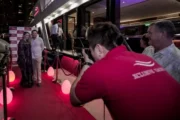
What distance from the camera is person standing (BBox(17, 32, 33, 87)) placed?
5066 millimetres

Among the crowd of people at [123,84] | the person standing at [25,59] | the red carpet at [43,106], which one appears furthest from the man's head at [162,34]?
the person standing at [25,59]

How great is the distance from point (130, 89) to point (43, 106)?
10.3 ft

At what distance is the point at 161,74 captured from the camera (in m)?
1.01

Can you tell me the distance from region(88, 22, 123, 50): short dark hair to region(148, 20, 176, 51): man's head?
0.73m

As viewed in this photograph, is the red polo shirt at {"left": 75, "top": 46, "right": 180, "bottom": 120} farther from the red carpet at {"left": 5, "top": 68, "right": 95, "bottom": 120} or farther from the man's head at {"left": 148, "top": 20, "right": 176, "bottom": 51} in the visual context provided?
the red carpet at {"left": 5, "top": 68, "right": 95, "bottom": 120}

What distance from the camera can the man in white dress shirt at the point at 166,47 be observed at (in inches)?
61.9

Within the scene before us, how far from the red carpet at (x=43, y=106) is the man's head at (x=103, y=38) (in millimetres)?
2227

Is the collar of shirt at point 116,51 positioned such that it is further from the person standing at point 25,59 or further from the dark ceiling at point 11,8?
the dark ceiling at point 11,8

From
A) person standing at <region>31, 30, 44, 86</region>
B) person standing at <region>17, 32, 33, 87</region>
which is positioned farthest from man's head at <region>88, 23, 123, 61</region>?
person standing at <region>31, 30, 44, 86</region>

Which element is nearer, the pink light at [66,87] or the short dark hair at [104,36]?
the short dark hair at [104,36]

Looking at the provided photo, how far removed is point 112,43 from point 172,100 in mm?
428

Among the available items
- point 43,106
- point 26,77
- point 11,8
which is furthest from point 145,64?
point 11,8

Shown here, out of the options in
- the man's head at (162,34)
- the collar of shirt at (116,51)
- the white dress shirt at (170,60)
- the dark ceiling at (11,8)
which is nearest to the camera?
the collar of shirt at (116,51)

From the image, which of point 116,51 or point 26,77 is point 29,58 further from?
point 116,51
